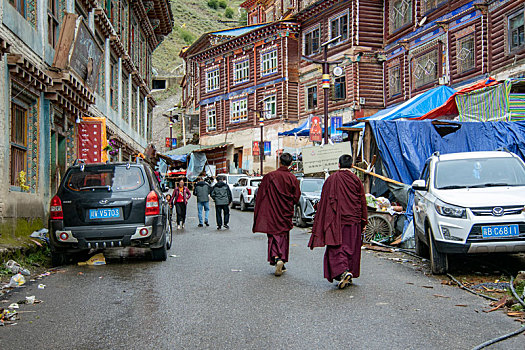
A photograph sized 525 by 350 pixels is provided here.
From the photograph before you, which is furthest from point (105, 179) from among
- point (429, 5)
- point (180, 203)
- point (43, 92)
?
point (429, 5)

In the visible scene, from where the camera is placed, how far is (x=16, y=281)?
771 cm

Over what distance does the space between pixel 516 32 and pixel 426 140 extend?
9376 millimetres

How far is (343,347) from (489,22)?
21914 millimetres

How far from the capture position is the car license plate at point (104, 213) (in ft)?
30.0

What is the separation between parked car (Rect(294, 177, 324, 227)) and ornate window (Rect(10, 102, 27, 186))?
28.4ft

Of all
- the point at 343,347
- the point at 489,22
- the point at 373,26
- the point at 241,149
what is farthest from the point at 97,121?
the point at 241,149

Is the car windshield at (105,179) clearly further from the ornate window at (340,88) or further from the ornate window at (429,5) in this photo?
the ornate window at (340,88)

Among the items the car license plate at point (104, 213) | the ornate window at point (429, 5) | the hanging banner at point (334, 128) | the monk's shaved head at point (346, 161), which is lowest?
the car license plate at point (104, 213)

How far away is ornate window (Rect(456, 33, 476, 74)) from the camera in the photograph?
79.9ft

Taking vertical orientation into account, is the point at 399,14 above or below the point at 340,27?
below

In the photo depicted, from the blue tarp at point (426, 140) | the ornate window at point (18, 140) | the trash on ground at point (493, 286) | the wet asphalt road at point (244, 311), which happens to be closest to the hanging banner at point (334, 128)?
the blue tarp at point (426, 140)

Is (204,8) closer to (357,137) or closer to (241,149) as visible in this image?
(241,149)

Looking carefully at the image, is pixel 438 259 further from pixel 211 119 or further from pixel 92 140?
pixel 211 119

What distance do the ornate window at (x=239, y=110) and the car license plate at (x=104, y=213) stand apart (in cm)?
3728
